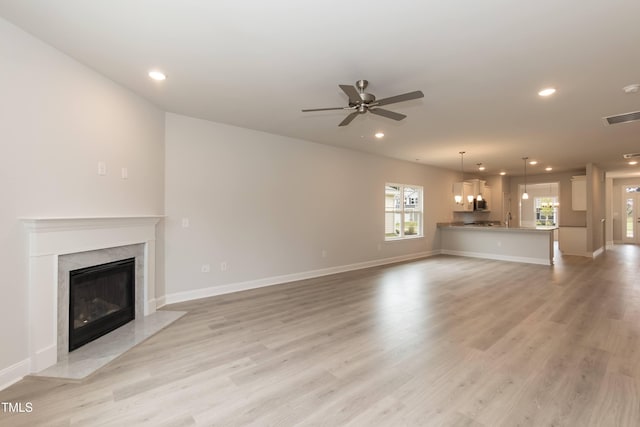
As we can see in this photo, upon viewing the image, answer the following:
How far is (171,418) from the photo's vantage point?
6.11 feet

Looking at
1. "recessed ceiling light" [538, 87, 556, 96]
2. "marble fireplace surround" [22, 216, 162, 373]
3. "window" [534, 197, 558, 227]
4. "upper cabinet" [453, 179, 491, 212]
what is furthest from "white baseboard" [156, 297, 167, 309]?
"window" [534, 197, 558, 227]

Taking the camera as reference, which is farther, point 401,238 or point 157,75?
point 401,238

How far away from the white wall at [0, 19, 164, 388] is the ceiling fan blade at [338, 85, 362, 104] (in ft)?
8.56

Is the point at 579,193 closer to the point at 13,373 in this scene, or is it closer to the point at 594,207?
the point at 594,207

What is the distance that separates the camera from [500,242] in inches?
315

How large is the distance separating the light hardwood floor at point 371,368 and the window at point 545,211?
1000 cm

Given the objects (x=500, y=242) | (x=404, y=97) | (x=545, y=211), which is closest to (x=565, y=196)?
(x=545, y=211)

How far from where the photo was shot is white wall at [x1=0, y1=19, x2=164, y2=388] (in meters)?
2.25

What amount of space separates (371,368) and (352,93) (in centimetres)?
251

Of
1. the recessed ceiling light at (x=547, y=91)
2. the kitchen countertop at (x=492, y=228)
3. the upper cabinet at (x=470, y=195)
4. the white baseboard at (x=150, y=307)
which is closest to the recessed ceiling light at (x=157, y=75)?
the white baseboard at (x=150, y=307)

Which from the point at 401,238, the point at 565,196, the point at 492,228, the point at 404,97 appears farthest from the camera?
the point at 565,196

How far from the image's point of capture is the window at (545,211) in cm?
1294

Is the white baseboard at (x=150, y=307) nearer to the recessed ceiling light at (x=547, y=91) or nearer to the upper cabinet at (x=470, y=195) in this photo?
the recessed ceiling light at (x=547, y=91)

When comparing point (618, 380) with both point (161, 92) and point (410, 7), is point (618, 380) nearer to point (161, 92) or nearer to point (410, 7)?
point (410, 7)
